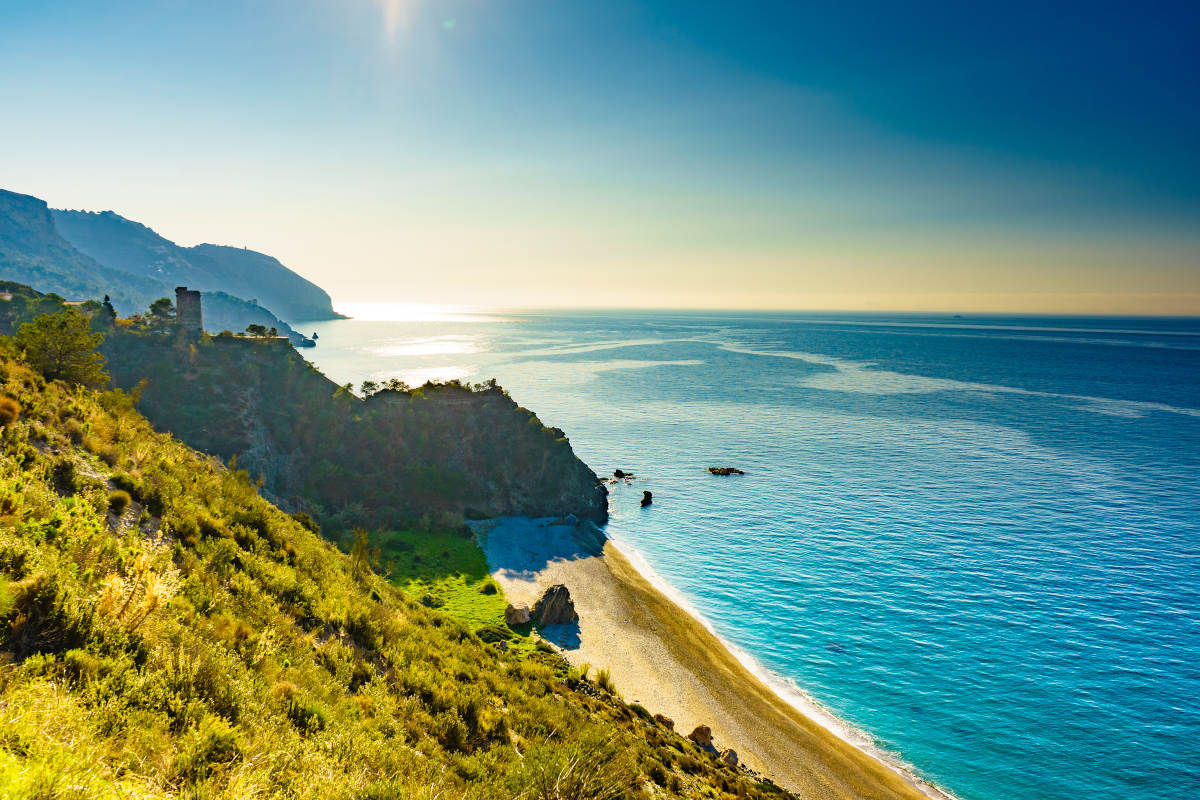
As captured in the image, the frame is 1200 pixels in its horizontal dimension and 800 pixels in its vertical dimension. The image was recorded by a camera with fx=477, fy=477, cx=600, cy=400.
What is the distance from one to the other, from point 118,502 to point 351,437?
141 ft

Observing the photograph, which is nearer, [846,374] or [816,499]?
[816,499]

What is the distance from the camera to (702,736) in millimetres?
24297

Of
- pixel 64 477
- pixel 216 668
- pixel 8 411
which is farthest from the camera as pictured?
pixel 8 411

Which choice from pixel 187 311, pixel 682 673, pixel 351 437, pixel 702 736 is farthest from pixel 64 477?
pixel 187 311

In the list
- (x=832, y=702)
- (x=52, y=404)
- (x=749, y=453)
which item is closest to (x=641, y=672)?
(x=832, y=702)

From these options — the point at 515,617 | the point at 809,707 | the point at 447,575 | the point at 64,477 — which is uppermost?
the point at 64,477

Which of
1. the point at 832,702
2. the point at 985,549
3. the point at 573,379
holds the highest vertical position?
the point at 573,379

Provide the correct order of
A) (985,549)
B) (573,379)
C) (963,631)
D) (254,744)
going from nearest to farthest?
(254,744)
(963,631)
(985,549)
(573,379)

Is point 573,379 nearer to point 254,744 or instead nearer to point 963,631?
point 963,631

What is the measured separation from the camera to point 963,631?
115ft

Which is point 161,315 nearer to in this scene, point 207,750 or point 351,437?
point 351,437

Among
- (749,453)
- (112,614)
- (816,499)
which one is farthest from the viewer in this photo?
(749,453)

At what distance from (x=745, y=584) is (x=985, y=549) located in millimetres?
24893

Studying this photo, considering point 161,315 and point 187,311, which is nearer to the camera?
point 187,311
